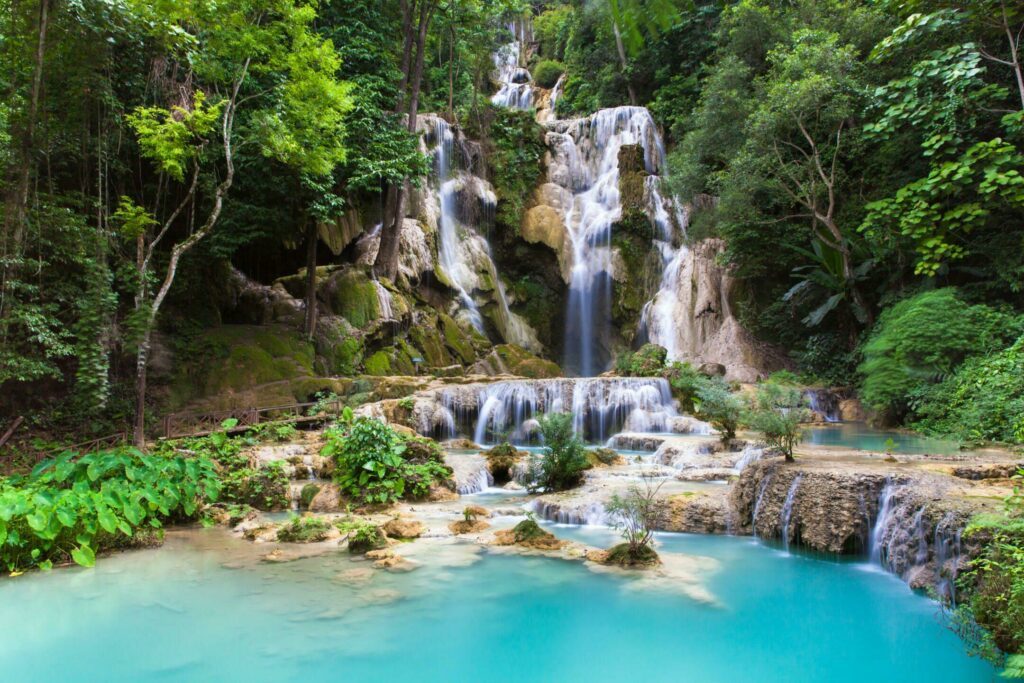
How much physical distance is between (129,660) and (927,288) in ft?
51.1

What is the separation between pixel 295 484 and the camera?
891 centimetres

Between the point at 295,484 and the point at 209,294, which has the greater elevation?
the point at 209,294

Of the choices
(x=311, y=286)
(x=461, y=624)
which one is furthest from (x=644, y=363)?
(x=461, y=624)

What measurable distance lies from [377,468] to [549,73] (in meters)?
30.3

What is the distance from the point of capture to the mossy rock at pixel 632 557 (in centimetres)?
A: 573

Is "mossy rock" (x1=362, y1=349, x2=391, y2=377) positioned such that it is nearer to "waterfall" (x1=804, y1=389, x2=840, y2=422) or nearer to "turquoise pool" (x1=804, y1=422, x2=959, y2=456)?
"turquoise pool" (x1=804, y1=422, x2=959, y2=456)

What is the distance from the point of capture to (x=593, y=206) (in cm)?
2347

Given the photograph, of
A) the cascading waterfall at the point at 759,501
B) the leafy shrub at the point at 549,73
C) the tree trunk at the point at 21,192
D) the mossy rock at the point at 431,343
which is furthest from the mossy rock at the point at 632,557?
the leafy shrub at the point at 549,73

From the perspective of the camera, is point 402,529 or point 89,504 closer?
point 89,504

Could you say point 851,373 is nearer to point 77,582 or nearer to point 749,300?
point 749,300

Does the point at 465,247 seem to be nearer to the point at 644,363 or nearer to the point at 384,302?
the point at 384,302

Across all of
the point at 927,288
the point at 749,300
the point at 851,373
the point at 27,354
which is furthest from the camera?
the point at 749,300

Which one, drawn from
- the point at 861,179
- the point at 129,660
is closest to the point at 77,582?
the point at 129,660

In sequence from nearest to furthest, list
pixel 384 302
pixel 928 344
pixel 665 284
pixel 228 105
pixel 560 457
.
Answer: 1. pixel 560 457
2. pixel 228 105
3. pixel 928 344
4. pixel 384 302
5. pixel 665 284
